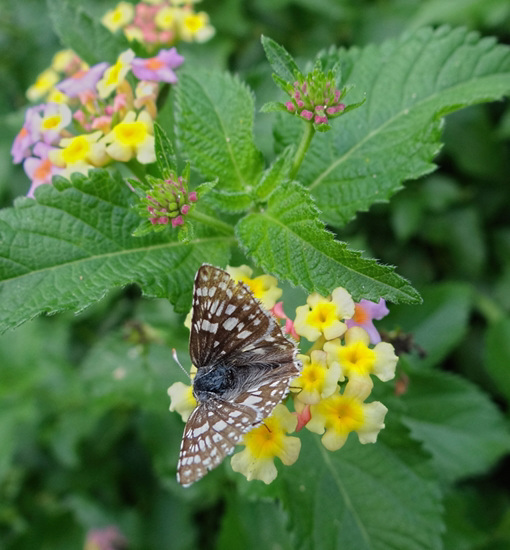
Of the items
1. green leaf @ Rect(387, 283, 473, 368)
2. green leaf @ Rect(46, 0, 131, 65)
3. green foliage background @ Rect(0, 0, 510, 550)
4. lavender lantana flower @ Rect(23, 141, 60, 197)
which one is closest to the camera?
green foliage background @ Rect(0, 0, 510, 550)

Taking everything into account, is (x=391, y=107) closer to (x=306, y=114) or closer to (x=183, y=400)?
(x=306, y=114)

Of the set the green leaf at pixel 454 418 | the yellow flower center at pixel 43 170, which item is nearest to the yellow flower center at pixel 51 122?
the yellow flower center at pixel 43 170

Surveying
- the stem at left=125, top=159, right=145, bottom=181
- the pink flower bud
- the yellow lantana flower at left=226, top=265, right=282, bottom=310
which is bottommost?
the yellow lantana flower at left=226, top=265, right=282, bottom=310

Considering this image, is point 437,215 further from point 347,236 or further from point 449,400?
point 449,400

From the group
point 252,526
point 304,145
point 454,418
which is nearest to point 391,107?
point 304,145

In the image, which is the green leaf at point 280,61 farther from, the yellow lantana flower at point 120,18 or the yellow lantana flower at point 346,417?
the yellow lantana flower at point 120,18

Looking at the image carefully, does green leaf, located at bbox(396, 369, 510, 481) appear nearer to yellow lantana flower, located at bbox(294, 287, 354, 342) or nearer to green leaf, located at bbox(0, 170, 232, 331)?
yellow lantana flower, located at bbox(294, 287, 354, 342)

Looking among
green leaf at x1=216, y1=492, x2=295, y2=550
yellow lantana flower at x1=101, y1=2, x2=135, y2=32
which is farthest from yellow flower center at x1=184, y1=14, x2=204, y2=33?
green leaf at x1=216, y1=492, x2=295, y2=550
